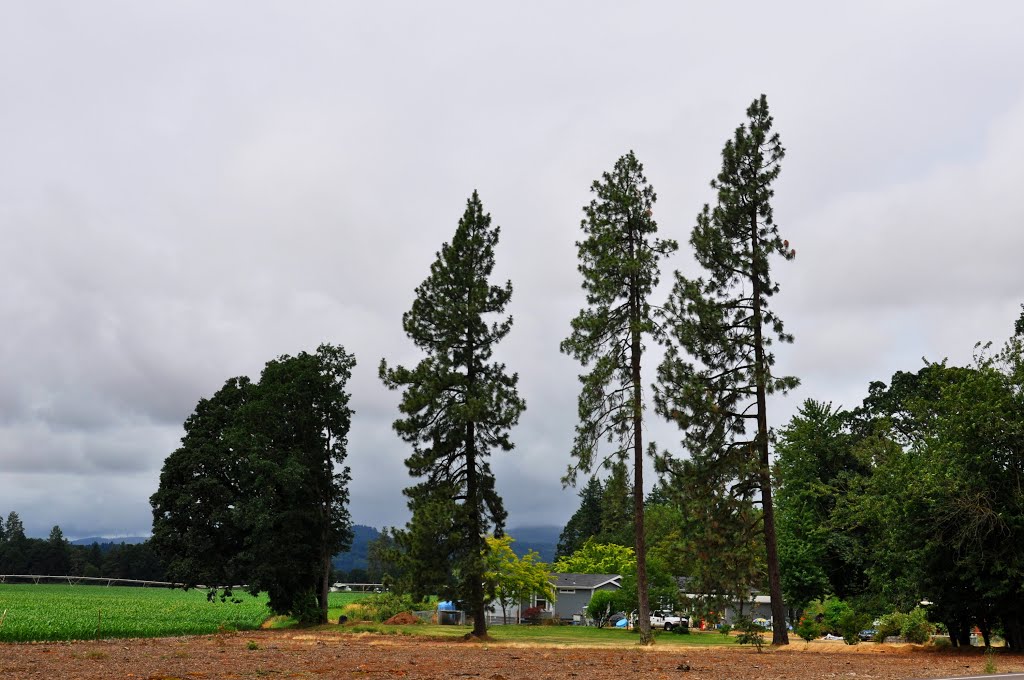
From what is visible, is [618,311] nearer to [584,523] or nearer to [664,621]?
[664,621]

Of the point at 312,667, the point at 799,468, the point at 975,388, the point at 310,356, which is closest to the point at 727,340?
the point at 975,388

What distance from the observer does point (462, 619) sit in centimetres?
6794

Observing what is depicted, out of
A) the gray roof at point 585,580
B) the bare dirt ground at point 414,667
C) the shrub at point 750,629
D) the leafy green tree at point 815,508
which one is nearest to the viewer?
the bare dirt ground at point 414,667

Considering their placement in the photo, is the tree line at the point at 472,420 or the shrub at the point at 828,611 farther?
the shrub at the point at 828,611

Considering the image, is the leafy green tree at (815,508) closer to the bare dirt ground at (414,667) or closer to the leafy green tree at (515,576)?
the leafy green tree at (515,576)

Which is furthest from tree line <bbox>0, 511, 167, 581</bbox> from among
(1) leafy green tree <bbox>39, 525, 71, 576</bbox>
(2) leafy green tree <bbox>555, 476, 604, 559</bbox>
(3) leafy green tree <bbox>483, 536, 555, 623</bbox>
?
(3) leafy green tree <bbox>483, 536, 555, 623</bbox>

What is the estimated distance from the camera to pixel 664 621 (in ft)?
225

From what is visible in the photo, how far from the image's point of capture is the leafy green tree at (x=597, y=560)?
81250 millimetres

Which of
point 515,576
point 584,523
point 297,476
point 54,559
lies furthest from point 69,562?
point 297,476

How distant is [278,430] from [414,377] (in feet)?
45.0

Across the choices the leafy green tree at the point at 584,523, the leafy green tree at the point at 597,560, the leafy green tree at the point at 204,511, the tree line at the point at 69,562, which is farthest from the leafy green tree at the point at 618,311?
the tree line at the point at 69,562

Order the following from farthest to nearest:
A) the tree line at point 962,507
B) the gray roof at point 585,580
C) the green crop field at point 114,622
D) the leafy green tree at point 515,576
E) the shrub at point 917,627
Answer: the gray roof at point 585,580 < the leafy green tree at point 515,576 < the shrub at point 917,627 < the green crop field at point 114,622 < the tree line at point 962,507

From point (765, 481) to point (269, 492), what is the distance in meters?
27.0

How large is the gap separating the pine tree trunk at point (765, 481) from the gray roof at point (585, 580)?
41.5m
